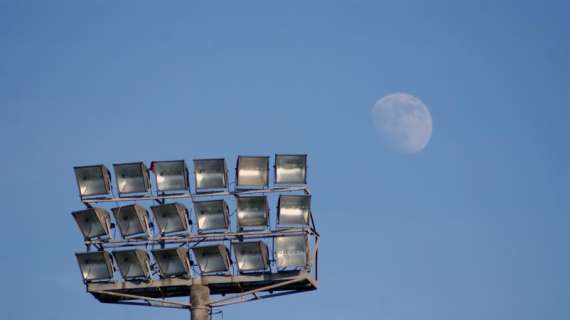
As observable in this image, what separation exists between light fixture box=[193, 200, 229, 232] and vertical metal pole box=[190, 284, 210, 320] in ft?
10.1

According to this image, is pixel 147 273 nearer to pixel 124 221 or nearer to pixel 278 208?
pixel 124 221

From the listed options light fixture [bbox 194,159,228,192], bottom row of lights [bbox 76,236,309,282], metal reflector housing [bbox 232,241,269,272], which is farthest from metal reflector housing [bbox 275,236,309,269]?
light fixture [bbox 194,159,228,192]

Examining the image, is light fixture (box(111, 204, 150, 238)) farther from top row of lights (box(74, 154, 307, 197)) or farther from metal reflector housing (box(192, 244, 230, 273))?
metal reflector housing (box(192, 244, 230, 273))

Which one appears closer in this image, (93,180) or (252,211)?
(252,211)

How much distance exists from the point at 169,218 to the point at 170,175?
86.2 inches

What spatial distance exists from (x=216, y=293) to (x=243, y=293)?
1.67 meters

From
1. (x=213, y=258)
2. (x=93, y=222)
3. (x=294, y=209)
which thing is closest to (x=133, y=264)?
(x=93, y=222)

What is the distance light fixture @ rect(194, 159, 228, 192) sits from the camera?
6156 cm

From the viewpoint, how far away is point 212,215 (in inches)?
2413

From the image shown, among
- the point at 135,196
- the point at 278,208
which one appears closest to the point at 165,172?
the point at 135,196

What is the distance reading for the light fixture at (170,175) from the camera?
61719 mm

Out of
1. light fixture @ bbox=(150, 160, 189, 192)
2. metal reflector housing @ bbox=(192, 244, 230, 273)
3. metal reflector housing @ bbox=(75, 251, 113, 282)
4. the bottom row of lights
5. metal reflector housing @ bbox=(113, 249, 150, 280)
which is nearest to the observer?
the bottom row of lights

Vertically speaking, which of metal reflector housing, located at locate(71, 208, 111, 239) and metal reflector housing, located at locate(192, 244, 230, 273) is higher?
metal reflector housing, located at locate(71, 208, 111, 239)

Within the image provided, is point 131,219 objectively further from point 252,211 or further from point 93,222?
point 252,211
